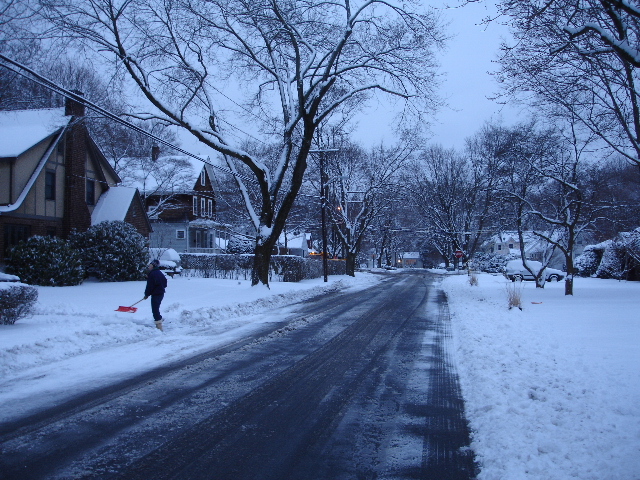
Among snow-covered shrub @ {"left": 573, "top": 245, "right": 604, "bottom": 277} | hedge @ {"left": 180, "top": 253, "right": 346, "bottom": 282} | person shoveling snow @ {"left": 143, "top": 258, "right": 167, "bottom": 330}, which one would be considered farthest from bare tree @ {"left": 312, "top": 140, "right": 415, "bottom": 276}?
person shoveling snow @ {"left": 143, "top": 258, "right": 167, "bottom": 330}

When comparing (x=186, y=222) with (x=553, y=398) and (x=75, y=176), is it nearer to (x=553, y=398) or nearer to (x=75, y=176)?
(x=75, y=176)

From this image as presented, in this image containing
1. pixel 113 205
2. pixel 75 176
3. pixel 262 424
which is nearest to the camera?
pixel 262 424

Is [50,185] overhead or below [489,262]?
overhead

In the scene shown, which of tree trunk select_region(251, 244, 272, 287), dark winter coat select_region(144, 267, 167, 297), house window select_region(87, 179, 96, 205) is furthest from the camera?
house window select_region(87, 179, 96, 205)

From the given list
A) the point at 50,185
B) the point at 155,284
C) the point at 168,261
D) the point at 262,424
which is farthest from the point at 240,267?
the point at 262,424

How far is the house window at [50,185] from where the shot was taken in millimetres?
24803

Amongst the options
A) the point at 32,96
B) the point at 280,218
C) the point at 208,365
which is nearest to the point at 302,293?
the point at 280,218

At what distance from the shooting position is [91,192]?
94.4 feet

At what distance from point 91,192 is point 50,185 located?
3.60 metres

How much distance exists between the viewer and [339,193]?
42469 millimetres

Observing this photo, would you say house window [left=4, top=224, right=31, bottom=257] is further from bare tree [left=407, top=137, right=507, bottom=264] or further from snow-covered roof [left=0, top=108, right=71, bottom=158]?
bare tree [left=407, top=137, right=507, bottom=264]

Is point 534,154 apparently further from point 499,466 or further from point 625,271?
point 499,466

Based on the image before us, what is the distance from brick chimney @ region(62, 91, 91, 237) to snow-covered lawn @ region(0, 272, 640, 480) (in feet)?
35.1

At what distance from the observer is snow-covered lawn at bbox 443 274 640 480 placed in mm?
4293
